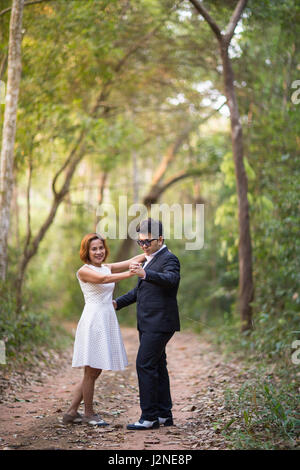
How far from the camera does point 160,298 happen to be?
5105 mm

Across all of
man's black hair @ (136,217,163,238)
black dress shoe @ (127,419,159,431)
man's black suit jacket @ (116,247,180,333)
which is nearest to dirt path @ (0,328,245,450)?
black dress shoe @ (127,419,159,431)

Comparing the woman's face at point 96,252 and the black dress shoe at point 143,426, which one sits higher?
the woman's face at point 96,252

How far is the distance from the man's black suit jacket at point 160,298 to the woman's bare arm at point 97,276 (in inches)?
9.4

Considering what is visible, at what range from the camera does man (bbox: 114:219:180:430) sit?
506cm

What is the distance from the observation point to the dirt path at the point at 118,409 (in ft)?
15.2

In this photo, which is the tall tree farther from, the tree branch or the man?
the man

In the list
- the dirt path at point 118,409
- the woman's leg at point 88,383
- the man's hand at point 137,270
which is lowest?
the dirt path at point 118,409

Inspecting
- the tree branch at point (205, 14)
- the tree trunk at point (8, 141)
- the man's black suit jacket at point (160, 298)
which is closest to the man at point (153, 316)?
the man's black suit jacket at point (160, 298)

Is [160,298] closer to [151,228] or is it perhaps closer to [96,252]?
[151,228]

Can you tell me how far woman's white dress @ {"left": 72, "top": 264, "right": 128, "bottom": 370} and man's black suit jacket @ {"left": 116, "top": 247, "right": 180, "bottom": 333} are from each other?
32 centimetres

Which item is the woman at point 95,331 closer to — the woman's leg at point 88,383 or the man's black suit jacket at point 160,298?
the woman's leg at point 88,383

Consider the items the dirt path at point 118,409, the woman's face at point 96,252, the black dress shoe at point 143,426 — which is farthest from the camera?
the woman's face at point 96,252

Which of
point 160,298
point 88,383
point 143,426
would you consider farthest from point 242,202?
point 143,426
